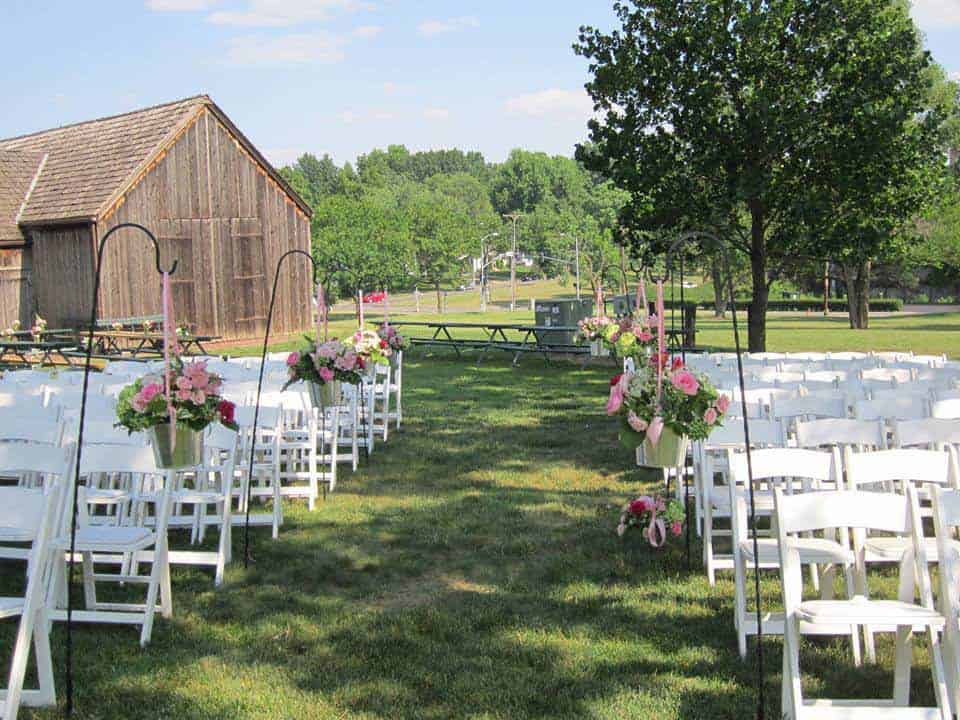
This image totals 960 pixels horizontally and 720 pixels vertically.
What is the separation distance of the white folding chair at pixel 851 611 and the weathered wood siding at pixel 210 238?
28462 mm

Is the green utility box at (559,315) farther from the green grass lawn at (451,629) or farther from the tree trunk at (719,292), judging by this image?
the tree trunk at (719,292)

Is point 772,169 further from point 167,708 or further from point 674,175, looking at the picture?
point 167,708

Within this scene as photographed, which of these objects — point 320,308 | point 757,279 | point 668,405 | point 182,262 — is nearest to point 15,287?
point 182,262

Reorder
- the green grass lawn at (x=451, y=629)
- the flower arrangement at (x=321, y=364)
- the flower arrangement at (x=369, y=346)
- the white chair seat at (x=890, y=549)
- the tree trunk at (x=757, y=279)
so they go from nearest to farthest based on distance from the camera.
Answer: the green grass lawn at (x=451, y=629), the white chair seat at (x=890, y=549), the flower arrangement at (x=321, y=364), the flower arrangement at (x=369, y=346), the tree trunk at (x=757, y=279)

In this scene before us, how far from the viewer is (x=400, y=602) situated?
7.23 metres

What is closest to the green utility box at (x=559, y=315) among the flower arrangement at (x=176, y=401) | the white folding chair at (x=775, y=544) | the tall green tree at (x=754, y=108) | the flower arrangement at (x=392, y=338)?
the tall green tree at (x=754, y=108)

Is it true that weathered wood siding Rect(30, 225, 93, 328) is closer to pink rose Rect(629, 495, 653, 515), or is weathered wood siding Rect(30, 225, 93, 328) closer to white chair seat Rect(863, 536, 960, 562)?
pink rose Rect(629, 495, 653, 515)

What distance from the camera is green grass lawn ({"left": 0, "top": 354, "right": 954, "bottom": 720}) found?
548cm

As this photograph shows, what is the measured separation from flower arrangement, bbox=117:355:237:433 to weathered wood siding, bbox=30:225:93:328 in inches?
999

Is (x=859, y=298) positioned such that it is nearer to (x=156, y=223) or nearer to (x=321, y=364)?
(x=156, y=223)

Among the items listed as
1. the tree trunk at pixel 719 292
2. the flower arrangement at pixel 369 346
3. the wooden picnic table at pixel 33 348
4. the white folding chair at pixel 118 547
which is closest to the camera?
the white folding chair at pixel 118 547

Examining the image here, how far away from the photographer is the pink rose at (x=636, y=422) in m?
6.87

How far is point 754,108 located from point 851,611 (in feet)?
49.3

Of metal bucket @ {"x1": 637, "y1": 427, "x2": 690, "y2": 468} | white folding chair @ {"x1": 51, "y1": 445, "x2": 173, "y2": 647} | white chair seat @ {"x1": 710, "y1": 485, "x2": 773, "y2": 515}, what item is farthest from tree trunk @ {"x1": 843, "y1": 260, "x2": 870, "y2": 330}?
white folding chair @ {"x1": 51, "y1": 445, "x2": 173, "y2": 647}
